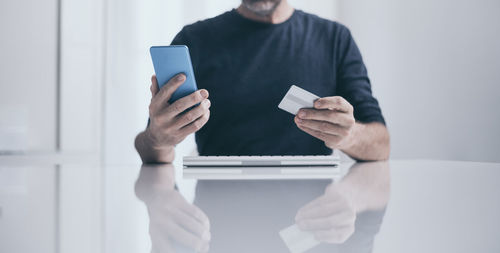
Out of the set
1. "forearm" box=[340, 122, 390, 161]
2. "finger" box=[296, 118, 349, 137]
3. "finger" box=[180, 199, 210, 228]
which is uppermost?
"finger" box=[180, 199, 210, 228]

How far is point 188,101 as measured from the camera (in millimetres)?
931

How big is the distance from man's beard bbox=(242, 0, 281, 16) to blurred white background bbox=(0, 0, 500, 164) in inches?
41.5

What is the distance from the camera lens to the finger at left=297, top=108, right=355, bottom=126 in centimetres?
96

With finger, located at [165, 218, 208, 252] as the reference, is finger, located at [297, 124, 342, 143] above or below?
below

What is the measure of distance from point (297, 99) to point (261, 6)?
2.60 ft

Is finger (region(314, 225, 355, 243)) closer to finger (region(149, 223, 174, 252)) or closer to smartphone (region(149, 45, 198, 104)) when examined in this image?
finger (region(149, 223, 174, 252))
